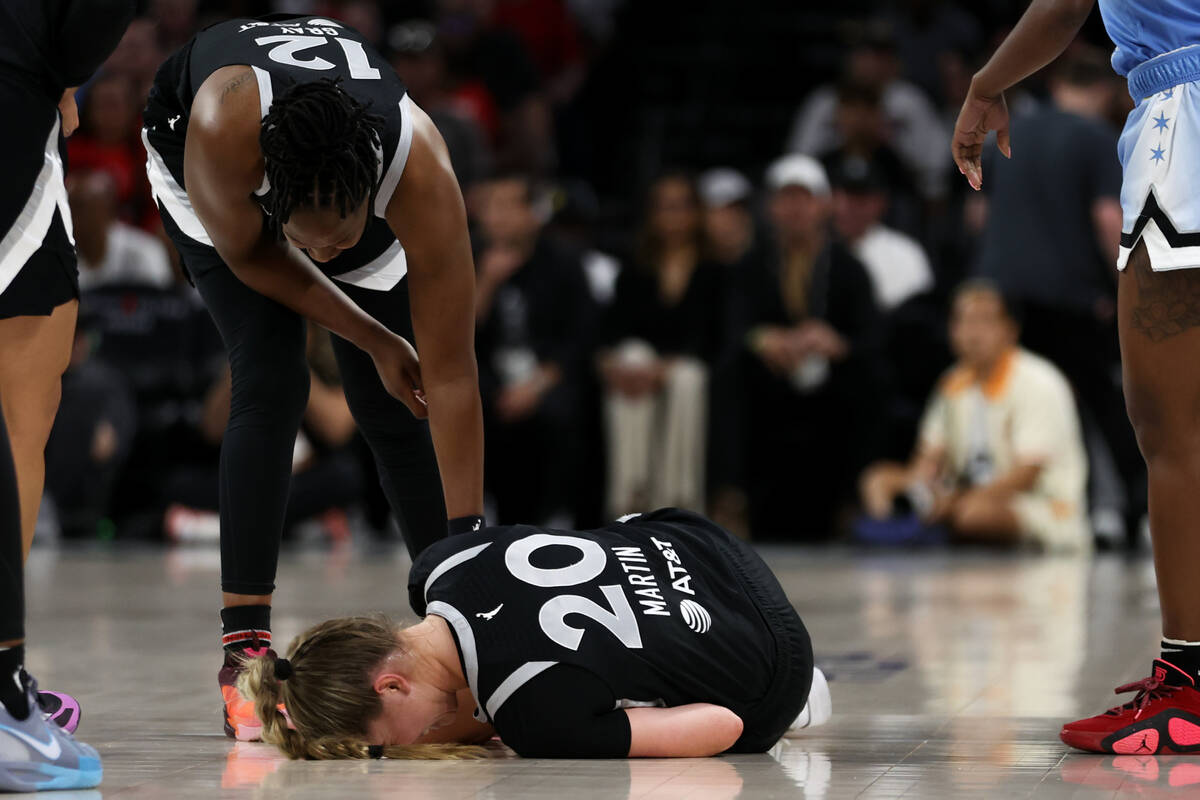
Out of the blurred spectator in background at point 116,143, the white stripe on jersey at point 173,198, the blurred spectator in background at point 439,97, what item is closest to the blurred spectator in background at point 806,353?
the blurred spectator in background at point 439,97

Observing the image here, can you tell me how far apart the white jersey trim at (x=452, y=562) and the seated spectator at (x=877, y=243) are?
19.6 feet

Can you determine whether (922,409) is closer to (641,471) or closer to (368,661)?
(641,471)

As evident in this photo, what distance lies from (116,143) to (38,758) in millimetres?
7501

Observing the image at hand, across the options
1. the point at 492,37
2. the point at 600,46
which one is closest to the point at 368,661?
the point at 492,37

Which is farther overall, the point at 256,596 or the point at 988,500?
the point at 988,500

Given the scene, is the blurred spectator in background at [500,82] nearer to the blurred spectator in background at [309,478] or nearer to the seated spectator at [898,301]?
the seated spectator at [898,301]

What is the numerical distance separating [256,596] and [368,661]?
24.5 inches

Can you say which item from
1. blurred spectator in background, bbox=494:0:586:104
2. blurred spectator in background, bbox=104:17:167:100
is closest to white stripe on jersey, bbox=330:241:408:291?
blurred spectator in background, bbox=104:17:167:100

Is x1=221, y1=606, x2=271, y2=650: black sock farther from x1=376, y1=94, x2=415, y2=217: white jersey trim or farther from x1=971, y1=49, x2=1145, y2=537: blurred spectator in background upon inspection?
x1=971, y1=49, x2=1145, y2=537: blurred spectator in background

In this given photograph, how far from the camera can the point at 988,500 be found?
8.09 meters

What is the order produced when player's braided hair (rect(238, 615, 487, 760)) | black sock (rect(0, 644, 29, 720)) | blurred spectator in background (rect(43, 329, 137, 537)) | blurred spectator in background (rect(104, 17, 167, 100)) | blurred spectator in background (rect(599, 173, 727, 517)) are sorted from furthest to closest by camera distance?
blurred spectator in background (rect(104, 17, 167, 100)) < blurred spectator in background (rect(599, 173, 727, 517)) < blurred spectator in background (rect(43, 329, 137, 537)) < player's braided hair (rect(238, 615, 487, 760)) < black sock (rect(0, 644, 29, 720))

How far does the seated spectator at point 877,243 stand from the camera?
351 inches

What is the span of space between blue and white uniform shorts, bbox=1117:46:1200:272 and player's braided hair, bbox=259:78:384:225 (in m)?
1.38

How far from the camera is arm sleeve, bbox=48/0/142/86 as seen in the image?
3.00 metres
